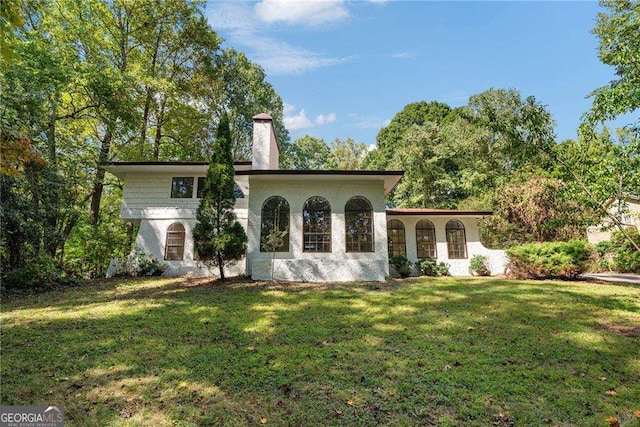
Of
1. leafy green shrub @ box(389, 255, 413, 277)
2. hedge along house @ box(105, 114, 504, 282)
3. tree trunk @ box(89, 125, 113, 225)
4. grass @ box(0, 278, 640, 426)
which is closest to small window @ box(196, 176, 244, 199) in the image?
hedge along house @ box(105, 114, 504, 282)

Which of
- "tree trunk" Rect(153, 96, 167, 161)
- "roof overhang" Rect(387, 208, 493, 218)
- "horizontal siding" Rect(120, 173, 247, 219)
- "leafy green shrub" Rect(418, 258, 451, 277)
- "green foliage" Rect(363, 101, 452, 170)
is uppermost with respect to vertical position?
"green foliage" Rect(363, 101, 452, 170)

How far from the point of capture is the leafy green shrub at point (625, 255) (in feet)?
45.0

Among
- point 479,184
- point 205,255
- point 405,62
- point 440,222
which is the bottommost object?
point 205,255

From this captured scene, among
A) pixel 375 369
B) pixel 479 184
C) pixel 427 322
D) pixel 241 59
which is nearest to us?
pixel 375 369

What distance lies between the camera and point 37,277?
9242 millimetres

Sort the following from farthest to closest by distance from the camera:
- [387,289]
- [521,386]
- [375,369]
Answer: [387,289]
[375,369]
[521,386]

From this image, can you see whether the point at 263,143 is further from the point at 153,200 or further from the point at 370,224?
the point at 370,224

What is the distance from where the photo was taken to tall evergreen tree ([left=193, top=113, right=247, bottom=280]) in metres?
9.64

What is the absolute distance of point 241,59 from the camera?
79.9ft

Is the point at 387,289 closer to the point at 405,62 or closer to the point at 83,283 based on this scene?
the point at 405,62

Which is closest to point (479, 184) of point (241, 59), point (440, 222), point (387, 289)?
point (440, 222)

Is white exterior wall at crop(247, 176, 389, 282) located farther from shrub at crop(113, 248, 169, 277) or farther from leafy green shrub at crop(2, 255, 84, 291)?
leafy green shrub at crop(2, 255, 84, 291)

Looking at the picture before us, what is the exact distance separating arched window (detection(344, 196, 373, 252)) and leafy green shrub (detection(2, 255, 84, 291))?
959 cm

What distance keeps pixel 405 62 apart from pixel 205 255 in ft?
30.2
